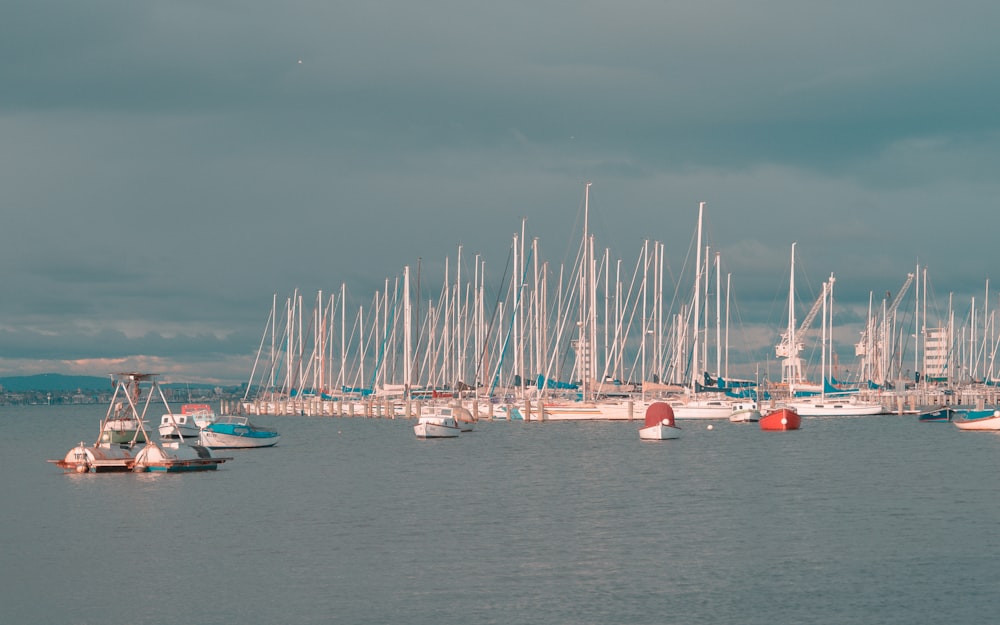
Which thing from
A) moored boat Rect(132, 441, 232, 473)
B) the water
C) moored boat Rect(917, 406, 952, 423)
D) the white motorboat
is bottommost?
the water

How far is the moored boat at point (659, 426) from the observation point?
12356 centimetres

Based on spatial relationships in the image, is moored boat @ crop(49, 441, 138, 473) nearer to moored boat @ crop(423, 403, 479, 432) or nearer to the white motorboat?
the white motorboat

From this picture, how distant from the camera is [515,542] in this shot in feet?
180

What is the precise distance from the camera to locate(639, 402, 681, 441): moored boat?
4865 inches

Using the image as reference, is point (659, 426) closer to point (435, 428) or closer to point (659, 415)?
point (659, 415)

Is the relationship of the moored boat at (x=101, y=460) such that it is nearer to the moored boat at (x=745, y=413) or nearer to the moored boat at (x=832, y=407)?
the moored boat at (x=745, y=413)

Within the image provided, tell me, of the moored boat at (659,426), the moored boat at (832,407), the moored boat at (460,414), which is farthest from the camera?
the moored boat at (832,407)

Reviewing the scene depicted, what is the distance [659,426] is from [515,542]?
70138mm

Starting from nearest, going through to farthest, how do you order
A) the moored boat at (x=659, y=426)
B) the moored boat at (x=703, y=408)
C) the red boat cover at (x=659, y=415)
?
the moored boat at (x=659, y=426) < the red boat cover at (x=659, y=415) < the moored boat at (x=703, y=408)

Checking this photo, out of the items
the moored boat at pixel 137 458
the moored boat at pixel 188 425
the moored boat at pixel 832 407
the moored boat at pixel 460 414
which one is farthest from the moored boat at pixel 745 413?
the moored boat at pixel 137 458

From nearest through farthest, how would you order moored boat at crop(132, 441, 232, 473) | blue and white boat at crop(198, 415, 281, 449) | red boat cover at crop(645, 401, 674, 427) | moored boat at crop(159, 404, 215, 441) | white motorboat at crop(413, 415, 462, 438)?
moored boat at crop(132, 441, 232, 473) → blue and white boat at crop(198, 415, 281, 449) → red boat cover at crop(645, 401, 674, 427) → white motorboat at crop(413, 415, 462, 438) → moored boat at crop(159, 404, 215, 441)

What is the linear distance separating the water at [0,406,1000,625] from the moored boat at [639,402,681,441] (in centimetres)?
1957

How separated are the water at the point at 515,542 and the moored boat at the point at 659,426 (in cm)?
1957

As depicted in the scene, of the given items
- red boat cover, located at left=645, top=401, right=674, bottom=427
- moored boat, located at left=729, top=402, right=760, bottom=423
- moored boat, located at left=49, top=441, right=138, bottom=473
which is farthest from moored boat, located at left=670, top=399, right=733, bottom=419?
moored boat, located at left=49, top=441, right=138, bottom=473
